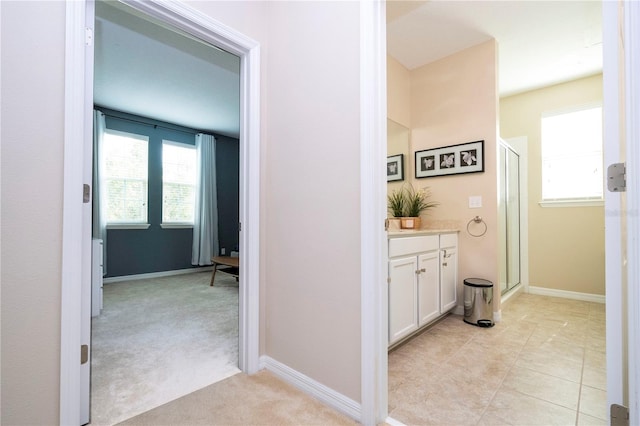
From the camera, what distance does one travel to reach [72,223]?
1.22 metres

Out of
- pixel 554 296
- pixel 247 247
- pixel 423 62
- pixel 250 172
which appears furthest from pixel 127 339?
pixel 554 296

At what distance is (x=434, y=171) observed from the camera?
3.20 m

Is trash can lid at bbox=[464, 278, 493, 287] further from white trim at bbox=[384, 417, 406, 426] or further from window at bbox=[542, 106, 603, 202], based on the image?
window at bbox=[542, 106, 603, 202]

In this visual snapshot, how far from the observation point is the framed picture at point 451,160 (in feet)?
9.50

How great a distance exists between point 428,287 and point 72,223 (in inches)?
90.6

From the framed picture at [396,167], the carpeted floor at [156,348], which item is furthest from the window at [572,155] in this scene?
the carpeted floor at [156,348]

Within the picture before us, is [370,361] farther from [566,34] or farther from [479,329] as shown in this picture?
[566,34]

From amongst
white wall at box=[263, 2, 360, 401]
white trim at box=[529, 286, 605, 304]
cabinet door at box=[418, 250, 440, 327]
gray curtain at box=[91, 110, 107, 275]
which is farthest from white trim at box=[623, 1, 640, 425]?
gray curtain at box=[91, 110, 107, 275]

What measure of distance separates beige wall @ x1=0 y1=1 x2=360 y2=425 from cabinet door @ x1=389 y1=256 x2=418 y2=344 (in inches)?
22.9

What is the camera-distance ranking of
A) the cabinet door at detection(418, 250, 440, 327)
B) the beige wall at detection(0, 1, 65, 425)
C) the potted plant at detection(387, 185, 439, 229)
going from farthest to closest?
the potted plant at detection(387, 185, 439, 229)
the cabinet door at detection(418, 250, 440, 327)
the beige wall at detection(0, 1, 65, 425)

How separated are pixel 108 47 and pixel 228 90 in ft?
4.39

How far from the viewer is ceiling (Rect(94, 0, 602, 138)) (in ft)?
8.06

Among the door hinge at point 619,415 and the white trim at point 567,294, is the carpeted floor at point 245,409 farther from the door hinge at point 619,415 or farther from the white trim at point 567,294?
the white trim at point 567,294

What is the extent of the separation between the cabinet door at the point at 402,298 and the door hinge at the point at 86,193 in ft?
5.40
